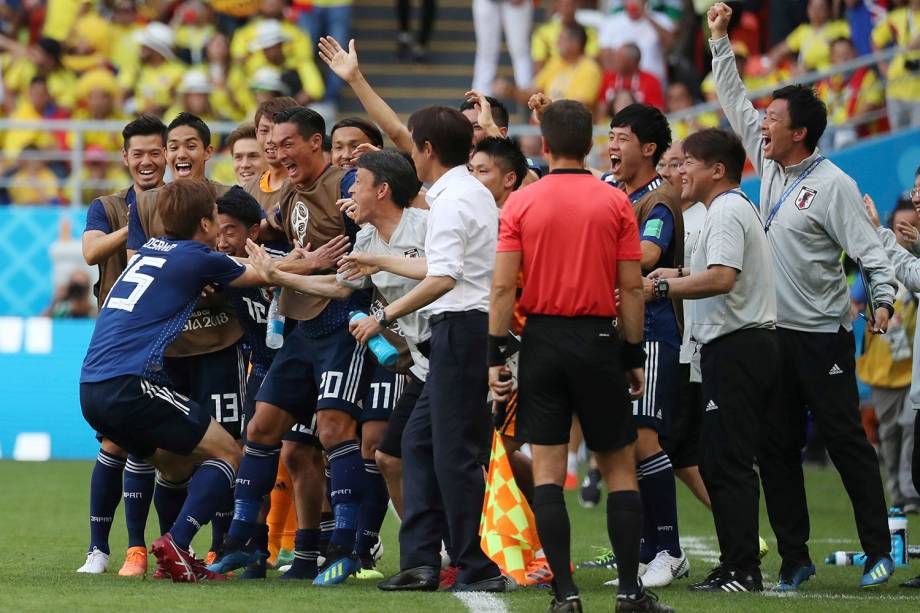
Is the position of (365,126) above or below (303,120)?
above

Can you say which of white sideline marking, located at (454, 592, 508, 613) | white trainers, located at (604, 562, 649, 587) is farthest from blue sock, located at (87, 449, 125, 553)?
white trainers, located at (604, 562, 649, 587)

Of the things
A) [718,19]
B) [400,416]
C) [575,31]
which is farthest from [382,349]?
[575,31]

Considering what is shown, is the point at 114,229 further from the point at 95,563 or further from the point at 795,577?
the point at 795,577

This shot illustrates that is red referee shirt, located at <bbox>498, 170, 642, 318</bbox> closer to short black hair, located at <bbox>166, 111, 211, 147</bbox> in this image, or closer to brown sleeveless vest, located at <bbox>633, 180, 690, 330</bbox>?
brown sleeveless vest, located at <bbox>633, 180, 690, 330</bbox>

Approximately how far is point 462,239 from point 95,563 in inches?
109

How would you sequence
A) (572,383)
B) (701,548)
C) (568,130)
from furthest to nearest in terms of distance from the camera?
1. (701,548)
2. (568,130)
3. (572,383)

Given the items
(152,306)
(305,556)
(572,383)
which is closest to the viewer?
(572,383)

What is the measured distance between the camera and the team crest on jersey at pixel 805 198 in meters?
8.05

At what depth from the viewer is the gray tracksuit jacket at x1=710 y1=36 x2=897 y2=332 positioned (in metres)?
7.94

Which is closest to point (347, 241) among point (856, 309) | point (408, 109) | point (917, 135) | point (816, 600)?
point (816, 600)

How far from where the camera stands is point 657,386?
8.20 m

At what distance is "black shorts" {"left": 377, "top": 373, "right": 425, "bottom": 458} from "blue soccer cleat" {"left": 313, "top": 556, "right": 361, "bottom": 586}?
1.93 ft

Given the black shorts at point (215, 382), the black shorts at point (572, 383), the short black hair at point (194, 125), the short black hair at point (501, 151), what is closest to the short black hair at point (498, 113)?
the short black hair at point (501, 151)

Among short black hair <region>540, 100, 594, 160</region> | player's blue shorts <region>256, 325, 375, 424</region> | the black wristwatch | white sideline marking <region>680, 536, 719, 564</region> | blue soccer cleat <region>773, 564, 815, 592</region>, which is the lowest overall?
blue soccer cleat <region>773, 564, 815, 592</region>
